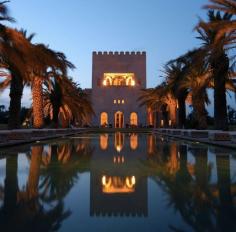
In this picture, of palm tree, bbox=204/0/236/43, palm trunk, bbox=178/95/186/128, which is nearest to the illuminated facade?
palm trunk, bbox=178/95/186/128

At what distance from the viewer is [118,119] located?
6309 centimetres

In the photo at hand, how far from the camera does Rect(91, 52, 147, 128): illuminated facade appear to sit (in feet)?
205

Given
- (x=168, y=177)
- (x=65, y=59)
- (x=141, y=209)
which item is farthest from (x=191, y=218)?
(x=65, y=59)

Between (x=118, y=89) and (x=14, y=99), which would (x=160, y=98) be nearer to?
(x=14, y=99)

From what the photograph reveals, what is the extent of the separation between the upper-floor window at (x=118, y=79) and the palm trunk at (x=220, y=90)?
4464 cm

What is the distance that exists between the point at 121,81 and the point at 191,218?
61086 mm

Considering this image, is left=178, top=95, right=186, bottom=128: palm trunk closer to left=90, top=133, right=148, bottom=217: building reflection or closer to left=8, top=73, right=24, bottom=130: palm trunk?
left=8, top=73, right=24, bottom=130: palm trunk

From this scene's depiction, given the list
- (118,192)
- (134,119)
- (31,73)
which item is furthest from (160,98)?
(118,192)

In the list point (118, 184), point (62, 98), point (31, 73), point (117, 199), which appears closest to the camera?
point (117, 199)

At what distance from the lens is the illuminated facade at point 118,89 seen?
205 feet

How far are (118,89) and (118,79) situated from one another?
2751 millimetres

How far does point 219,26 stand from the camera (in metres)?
13.8

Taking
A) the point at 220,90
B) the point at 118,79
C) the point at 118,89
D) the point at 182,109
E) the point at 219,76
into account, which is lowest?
the point at 182,109

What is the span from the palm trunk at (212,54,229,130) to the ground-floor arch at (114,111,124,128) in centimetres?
4362
